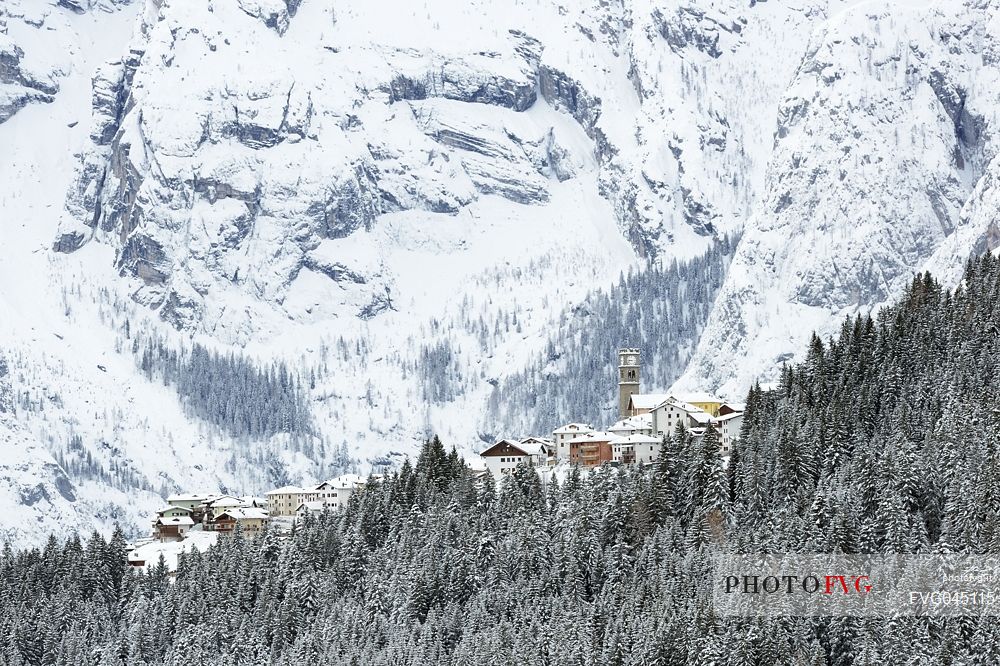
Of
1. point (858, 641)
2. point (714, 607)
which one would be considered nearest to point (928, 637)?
point (858, 641)

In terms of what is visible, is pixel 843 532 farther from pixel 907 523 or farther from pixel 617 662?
pixel 617 662

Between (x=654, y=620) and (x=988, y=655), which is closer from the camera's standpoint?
(x=988, y=655)

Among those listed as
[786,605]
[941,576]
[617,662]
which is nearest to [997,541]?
[941,576]

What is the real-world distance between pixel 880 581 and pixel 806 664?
1127 centimetres

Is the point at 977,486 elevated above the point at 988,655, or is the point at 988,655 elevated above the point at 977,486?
the point at 977,486

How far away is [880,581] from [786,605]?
7.83m

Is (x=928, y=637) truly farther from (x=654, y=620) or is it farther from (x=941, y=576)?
(x=654, y=620)

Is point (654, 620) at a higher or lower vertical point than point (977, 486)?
lower

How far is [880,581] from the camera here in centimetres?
19338

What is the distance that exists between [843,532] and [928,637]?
637 inches

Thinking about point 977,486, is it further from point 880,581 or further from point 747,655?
Answer: point 747,655

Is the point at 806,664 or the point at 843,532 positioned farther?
the point at 843,532

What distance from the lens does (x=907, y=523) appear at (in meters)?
198

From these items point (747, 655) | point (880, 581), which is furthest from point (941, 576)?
point (747, 655)
